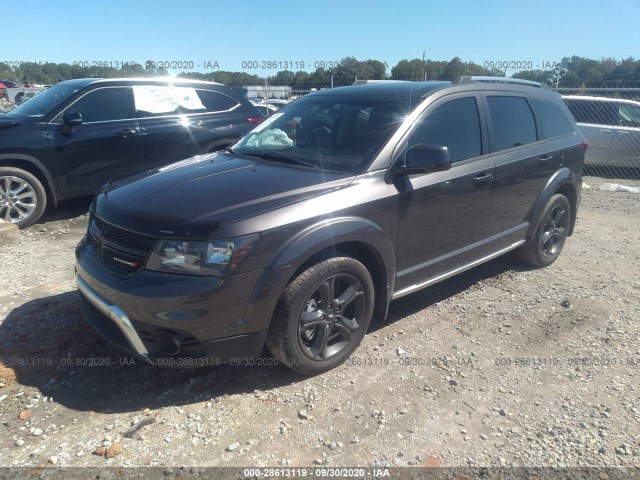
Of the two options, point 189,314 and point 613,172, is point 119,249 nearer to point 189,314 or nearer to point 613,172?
point 189,314

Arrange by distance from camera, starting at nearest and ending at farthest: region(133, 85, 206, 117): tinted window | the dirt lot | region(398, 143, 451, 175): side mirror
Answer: the dirt lot, region(398, 143, 451, 175): side mirror, region(133, 85, 206, 117): tinted window

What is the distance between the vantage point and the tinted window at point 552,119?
473cm

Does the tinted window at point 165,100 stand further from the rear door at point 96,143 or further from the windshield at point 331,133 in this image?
the windshield at point 331,133

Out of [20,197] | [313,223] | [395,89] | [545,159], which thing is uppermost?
[395,89]

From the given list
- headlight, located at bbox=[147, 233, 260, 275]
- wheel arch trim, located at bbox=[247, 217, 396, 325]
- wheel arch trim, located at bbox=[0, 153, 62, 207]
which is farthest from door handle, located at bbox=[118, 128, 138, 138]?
wheel arch trim, located at bbox=[247, 217, 396, 325]

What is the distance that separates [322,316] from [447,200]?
4.46ft

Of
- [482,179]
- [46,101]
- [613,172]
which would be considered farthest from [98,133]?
[613,172]

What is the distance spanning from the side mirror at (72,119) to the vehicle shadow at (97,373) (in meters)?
3.03

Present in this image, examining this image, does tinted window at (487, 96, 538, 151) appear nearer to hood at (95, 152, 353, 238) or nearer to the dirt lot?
the dirt lot

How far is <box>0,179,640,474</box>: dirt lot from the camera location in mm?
2480

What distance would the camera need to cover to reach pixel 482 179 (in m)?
3.85

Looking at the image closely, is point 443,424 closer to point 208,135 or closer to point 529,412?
point 529,412

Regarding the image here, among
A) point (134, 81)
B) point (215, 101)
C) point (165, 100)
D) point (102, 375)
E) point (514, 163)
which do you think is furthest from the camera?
point (215, 101)

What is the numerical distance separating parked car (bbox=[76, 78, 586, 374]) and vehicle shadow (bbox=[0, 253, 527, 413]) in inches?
12.8
